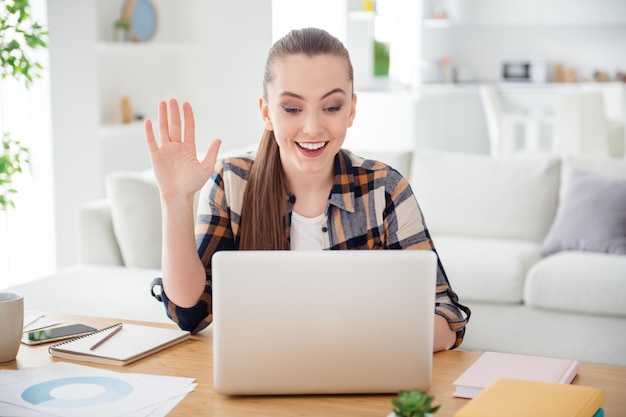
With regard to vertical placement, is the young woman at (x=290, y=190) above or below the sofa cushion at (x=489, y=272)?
above

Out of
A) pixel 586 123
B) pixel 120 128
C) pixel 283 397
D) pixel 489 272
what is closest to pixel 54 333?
pixel 283 397

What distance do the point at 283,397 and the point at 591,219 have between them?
254 centimetres

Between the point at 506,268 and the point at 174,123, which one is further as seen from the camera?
the point at 506,268

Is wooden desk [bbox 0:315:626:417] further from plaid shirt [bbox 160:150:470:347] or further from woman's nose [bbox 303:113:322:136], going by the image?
woman's nose [bbox 303:113:322:136]

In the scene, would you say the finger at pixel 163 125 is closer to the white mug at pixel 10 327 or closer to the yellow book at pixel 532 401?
the white mug at pixel 10 327

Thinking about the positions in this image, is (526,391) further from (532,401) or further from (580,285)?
(580,285)

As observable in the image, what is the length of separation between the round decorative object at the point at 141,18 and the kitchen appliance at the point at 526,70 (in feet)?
17.3

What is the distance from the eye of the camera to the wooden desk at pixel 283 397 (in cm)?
112

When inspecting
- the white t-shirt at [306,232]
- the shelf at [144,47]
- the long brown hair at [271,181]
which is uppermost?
the shelf at [144,47]

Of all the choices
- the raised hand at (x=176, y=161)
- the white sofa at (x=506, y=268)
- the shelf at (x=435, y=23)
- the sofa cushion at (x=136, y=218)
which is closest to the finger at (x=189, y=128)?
the raised hand at (x=176, y=161)

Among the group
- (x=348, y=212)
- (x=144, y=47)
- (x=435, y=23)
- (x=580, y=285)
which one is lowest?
(x=580, y=285)

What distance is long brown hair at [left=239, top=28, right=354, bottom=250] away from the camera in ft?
5.33

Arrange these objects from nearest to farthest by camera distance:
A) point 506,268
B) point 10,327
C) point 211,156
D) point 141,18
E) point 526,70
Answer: point 10,327 → point 211,156 → point 506,268 → point 141,18 → point 526,70

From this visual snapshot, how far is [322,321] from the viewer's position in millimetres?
1124
